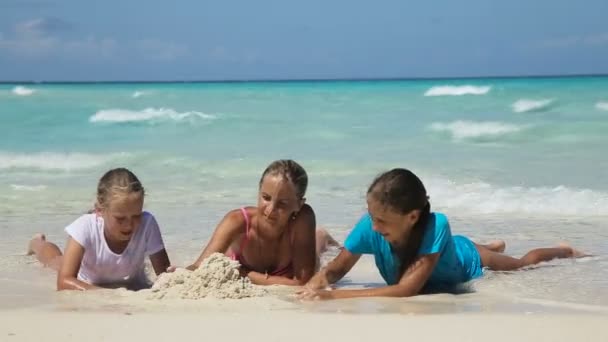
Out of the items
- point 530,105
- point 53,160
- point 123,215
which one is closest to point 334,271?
point 123,215

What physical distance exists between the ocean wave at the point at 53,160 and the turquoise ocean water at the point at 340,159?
6 centimetres

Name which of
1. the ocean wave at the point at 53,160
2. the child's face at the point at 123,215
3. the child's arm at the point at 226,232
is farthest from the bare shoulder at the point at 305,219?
the ocean wave at the point at 53,160

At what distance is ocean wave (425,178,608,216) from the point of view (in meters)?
8.99

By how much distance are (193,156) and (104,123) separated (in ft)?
27.6

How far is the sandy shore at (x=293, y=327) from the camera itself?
11.9 ft

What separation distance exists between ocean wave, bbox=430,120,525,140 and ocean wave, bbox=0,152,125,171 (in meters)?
7.03

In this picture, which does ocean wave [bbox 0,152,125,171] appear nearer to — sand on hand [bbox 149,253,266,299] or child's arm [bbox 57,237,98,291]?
child's arm [bbox 57,237,98,291]

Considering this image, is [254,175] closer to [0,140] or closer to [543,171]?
[543,171]

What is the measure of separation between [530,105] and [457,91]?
6.59 metres

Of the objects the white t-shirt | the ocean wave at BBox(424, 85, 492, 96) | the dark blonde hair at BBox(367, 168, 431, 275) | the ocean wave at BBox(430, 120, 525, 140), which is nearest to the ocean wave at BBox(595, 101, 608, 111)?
the ocean wave at BBox(430, 120, 525, 140)

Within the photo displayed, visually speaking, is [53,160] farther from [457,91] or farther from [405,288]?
[457,91]

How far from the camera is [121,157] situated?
15664mm

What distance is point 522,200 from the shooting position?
962cm

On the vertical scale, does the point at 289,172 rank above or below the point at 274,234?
above
